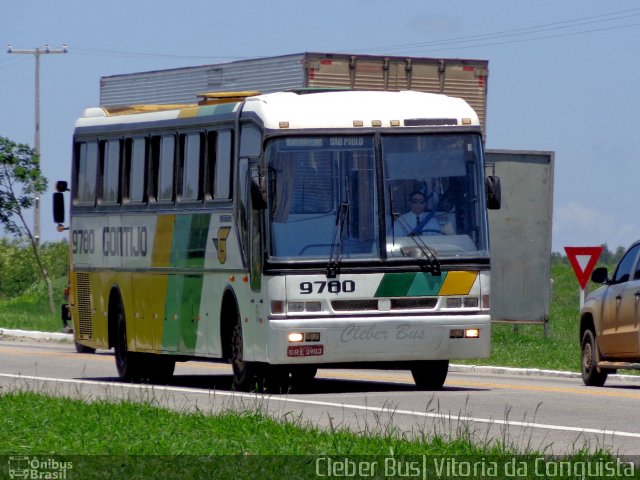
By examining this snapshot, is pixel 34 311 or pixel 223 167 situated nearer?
pixel 223 167

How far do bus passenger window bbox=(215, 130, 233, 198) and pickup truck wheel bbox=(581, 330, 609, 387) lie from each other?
5.23 m

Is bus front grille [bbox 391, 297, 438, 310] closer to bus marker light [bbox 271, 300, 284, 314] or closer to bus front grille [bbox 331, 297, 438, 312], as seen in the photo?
bus front grille [bbox 331, 297, 438, 312]

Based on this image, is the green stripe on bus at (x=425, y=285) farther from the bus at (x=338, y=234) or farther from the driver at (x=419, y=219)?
the driver at (x=419, y=219)

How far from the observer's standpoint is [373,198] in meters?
19.0

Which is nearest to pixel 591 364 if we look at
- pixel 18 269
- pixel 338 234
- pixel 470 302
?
pixel 470 302

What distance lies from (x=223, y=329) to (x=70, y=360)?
9.81 metres

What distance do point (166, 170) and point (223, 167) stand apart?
1786 mm

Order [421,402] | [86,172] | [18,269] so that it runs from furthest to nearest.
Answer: [18,269]
[86,172]
[421,402]

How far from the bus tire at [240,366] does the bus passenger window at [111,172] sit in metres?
4.15

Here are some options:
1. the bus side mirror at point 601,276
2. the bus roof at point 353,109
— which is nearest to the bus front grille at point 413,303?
the bus roof at point 353,109

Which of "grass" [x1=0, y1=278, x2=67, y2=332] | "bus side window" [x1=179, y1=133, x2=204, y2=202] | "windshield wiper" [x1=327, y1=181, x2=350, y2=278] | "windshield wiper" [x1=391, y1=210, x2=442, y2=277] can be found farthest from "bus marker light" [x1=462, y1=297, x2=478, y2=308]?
"grass" [x1=0, y1=278, x2=67, y2=332]

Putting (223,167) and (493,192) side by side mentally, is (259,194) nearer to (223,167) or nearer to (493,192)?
(223,167)

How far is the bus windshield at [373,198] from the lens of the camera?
18797mm

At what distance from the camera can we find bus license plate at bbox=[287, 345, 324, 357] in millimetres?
18578
